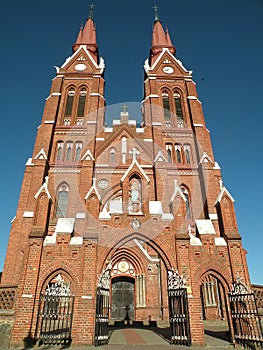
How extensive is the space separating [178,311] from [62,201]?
44.7ft

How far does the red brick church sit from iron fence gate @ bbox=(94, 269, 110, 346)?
0.06m

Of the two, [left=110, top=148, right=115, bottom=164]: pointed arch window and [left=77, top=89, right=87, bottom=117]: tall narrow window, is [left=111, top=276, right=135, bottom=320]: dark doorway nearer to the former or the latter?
[left=110, top=148, right=115, bottom=164]: pointed arch window

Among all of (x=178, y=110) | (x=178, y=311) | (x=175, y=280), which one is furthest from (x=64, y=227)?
(x=178, y=110)

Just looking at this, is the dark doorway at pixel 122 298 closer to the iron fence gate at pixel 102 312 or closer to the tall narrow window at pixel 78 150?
the iron fence gate at pixel 102 312

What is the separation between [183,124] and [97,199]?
54.9 feet

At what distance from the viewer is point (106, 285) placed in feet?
38.5

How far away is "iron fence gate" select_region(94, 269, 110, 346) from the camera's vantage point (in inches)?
417

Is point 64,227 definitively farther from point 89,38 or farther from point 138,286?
point 89,38

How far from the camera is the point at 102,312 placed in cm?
1126

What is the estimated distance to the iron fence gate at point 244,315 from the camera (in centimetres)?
1041

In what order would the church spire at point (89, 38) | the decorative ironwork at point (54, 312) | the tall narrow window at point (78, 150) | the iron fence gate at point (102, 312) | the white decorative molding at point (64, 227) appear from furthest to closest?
the church spire at point (89, 38) → the tall narrow window at point (78, 150) → the white decorative molding at point (64, 227) → the decorative ironwork at point (54, 312) → the iron fence gate at point (102, 312)

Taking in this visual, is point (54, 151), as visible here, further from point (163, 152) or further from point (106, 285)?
point (106, 285)

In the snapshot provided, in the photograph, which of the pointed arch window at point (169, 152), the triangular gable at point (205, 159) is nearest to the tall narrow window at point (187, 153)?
the pointed arch window at point (169, 152)

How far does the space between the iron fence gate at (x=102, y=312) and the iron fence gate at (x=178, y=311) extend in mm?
2687
